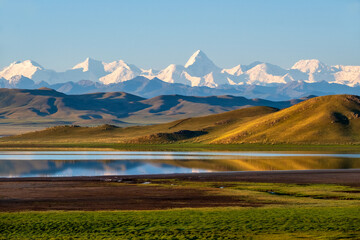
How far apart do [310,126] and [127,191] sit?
422ft

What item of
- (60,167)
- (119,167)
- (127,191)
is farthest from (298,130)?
(127,191)

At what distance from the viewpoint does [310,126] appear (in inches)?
Result: 6880

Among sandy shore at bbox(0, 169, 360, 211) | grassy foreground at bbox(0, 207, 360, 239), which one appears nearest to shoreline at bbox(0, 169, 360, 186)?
A: sandy shore at bbox(0, 169, 360, 211)

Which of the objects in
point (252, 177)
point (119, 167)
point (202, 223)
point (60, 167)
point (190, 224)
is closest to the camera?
point (190, 224)

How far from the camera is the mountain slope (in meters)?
165

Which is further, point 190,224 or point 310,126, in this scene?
point 310,126

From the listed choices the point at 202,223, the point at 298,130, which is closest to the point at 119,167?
the point at 202,223

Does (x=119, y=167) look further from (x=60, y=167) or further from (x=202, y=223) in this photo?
(x=202, y=223)

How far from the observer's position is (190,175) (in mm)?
70625

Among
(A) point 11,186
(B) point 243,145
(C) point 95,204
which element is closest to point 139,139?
(B) point 243,145

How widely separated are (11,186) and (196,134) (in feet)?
473

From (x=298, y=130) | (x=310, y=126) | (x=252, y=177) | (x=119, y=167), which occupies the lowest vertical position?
(x=252, y=177)

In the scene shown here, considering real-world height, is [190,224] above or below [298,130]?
below

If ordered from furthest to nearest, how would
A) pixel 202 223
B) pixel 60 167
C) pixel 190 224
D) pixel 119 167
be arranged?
1. pixel 119 167
2. pixel 60 167
3. pixel 202 223
4. pixel 190 224
